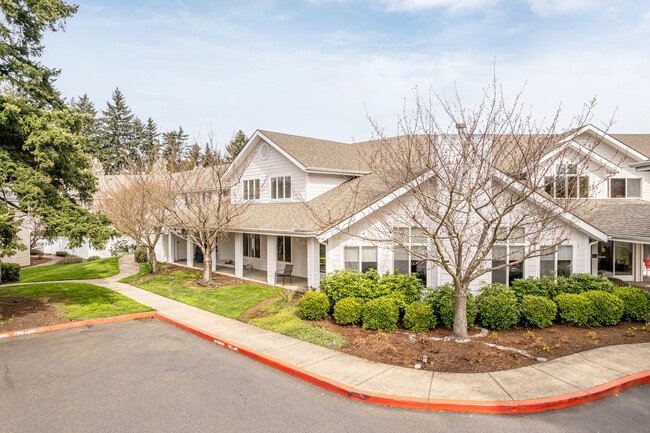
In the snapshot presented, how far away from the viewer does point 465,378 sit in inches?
Result: 291

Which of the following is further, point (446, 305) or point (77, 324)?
point (77, 324)

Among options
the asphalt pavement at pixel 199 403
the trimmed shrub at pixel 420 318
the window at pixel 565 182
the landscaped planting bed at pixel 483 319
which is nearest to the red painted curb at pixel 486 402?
the asphalt pavement at pixel 199 403

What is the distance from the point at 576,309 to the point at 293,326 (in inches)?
317

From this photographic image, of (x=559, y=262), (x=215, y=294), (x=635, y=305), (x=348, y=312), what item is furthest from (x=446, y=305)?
(x=215, y=294)

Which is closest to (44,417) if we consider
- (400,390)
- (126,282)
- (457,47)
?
(400,390)

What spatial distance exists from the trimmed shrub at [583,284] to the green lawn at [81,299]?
13715mm

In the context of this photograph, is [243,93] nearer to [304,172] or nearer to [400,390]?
[304,172]

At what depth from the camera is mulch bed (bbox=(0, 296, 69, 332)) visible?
37.3ft

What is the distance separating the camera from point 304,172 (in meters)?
18.4

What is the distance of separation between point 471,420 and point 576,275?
336 inches

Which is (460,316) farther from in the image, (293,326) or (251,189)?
(251,189)

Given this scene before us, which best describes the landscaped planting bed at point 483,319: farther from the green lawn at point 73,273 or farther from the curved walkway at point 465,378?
the green lawn at point 73,273

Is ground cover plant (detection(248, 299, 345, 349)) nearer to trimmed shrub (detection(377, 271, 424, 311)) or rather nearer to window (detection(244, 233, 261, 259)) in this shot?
trimmed shrub (detection(377, 271, 424, 311))

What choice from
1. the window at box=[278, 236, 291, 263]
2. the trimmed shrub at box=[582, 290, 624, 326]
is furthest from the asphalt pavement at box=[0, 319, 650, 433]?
the window at box=[278, 236, 291, 263]
